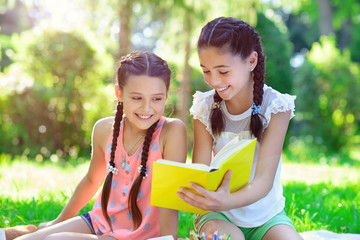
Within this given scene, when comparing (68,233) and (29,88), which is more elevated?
(29,88)

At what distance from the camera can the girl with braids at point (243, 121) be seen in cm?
216

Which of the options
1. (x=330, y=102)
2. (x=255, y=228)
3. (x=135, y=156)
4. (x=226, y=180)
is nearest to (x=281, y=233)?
(x=255, y=228)

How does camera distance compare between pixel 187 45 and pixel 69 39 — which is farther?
pixel 187 45

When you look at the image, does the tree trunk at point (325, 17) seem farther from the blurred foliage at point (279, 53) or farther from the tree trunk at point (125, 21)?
the tree trunk at point (125, 21)

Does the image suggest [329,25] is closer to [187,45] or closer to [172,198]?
[187,45]

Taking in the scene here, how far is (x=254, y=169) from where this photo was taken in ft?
7.89

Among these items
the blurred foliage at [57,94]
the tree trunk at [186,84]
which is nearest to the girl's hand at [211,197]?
the blurred foliage at [57,94]

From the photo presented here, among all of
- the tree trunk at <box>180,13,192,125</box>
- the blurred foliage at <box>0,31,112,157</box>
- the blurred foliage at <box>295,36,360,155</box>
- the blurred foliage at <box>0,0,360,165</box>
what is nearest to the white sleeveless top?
the blurred foliage at <box>0,0,360,165</box>

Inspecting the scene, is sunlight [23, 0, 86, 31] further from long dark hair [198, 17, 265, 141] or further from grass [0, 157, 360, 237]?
long dark hair [198, 17, 265, 141]

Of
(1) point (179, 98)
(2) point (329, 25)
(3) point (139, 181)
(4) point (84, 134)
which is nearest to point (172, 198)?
(3) point (139, 181)

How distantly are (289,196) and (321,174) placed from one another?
2.63 m

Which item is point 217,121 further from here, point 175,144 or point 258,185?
point 258,185

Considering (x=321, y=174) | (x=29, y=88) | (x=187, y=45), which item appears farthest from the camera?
(x=187, y=45)

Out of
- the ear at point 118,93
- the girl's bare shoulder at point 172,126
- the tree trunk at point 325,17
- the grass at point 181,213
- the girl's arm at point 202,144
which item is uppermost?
the tree trunk at point 325,17
